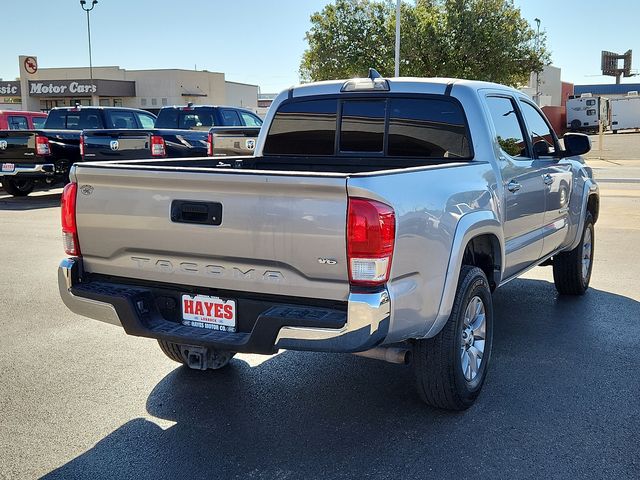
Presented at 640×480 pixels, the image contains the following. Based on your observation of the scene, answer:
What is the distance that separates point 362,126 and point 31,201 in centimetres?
1195

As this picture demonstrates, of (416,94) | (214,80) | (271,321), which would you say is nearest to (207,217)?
(271,321)

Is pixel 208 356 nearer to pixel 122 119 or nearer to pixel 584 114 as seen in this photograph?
pixel 122 119

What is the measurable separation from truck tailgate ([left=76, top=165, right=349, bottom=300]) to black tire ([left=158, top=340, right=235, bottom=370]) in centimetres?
97

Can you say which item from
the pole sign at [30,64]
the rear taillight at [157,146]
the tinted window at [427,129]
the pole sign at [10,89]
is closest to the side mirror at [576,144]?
the tinted window at [427,129]

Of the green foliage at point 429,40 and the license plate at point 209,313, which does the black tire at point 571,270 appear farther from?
the green foliage at point 429,40

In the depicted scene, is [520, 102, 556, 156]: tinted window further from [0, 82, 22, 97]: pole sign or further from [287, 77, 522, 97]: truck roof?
[0, 82, 22, 97]: pole sign

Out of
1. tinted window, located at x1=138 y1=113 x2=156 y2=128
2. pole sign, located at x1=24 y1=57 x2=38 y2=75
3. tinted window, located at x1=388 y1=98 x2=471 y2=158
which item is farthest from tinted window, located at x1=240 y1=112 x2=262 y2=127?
pole sign, located at x1=24 y1=57 x2=38 y2=75

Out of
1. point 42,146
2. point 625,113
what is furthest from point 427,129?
point 625,113

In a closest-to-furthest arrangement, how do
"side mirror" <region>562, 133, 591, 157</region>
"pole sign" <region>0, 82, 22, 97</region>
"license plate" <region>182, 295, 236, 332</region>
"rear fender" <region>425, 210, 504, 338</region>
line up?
"license plate" <region>182, 295, 236, 332</region>
"rear fender" <region>425, 210, 504, 338</region>
"side mirror" <region>562, 133, 591, 157</region>
"pole sign" <region>0, 82, 22, 97</region>

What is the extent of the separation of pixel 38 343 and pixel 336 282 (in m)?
3.19

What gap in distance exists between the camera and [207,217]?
11.6 feet

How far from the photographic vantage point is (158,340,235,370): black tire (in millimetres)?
4719

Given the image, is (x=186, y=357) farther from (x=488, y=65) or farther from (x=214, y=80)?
(x=214, y=80)

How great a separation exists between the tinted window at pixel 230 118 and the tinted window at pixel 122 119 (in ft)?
8.00
